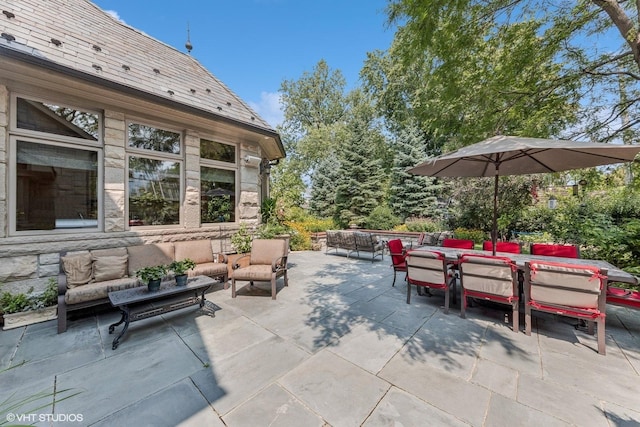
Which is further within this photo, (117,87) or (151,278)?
(117,87)

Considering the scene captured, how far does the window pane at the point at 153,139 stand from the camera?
4729mm

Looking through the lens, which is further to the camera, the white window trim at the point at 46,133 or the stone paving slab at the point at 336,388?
the white window trim at the point at 46,133

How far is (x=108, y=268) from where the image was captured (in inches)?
153

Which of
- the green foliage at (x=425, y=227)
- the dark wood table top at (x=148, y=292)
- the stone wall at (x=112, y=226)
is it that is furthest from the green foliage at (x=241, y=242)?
the green foliage at (x=425, y=227)

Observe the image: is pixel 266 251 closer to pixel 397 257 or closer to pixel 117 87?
pixel 397 257

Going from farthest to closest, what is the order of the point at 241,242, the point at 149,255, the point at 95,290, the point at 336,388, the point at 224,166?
the point at 224,166
the point at 241,242
the point at 149,255
the point at 95,290
the point at 336,388

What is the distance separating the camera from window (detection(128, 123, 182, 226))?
15.5 ft

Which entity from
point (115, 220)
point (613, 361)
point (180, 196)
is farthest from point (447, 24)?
point (115, 220)

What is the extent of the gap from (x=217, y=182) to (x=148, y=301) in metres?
3.24

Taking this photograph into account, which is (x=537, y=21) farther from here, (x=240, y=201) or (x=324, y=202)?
(x=324, y=202)

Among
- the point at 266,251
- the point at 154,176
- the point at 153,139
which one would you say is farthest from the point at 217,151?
the point at 266,251

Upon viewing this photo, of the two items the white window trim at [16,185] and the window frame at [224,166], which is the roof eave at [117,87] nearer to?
the window frame at [224,166]

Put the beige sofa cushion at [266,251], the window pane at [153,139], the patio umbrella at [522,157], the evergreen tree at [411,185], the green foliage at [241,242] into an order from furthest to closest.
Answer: the evergreen tree at [411,185], the green foliage at [241,242], the beige sofa cushion at [266,251], the window pane at [153,139], the patio umbrella at [522,157]

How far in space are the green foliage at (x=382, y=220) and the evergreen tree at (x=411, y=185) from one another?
4.04 feet
